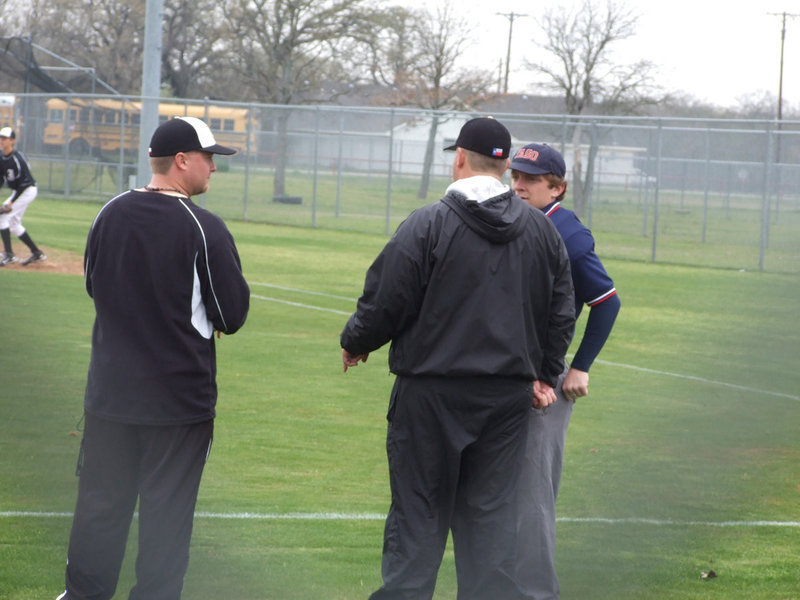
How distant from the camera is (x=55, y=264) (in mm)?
17234

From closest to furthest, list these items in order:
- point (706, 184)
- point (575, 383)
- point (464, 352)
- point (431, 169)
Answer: point (464, 352), point (575, 383), point (706, 184), point (431, 169)

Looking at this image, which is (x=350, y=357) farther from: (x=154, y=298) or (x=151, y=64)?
(x=151, y=64)

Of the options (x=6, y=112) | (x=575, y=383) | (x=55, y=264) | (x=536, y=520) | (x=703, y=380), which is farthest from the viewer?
(x=6, y=112)

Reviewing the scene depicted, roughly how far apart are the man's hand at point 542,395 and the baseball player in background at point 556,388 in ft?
0.15

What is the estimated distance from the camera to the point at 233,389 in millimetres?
9266

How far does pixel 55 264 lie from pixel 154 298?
46.3 ft

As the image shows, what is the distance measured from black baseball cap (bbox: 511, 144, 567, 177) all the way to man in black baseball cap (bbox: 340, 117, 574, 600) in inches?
17.1

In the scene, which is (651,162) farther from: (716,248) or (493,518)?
(493,518)

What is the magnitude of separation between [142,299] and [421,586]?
1.42m

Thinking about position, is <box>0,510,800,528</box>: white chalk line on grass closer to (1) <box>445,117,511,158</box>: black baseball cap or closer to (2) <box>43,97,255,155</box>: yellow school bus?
(1) <box>445,117,511,158</box>: black baseball cap

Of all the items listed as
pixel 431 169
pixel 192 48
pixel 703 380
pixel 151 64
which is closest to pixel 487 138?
pixel 703 380

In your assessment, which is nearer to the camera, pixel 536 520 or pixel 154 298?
pixel 154 298

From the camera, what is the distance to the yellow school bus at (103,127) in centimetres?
3444

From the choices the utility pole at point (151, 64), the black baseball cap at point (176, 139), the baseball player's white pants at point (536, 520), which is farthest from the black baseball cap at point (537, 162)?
the utility pole at point (151, 64)
